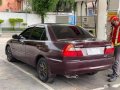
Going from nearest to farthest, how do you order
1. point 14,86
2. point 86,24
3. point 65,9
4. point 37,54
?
1. point 14,86
2. point 37,54
3. point 86,24
4. point 65,9

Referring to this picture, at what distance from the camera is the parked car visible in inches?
225

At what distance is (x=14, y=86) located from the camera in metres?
6.12

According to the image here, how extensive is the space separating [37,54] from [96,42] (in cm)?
160

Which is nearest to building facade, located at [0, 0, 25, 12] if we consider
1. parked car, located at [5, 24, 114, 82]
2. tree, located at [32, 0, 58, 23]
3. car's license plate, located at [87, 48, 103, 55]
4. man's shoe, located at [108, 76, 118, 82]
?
tree, located at [32, 0, 58, 23]

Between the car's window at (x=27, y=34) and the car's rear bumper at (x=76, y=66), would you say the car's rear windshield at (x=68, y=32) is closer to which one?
the car's rear bumper at (x=76, y=66)

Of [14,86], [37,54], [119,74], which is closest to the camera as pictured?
[14,86]

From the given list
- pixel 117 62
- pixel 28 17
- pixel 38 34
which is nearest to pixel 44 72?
pixel 38 34

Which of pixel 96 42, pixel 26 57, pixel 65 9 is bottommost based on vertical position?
pixel 26 57

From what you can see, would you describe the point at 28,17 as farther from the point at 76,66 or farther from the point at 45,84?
the point at 76,66

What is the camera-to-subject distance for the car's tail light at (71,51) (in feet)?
18.6

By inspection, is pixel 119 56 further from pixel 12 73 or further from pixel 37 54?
pixel 12 73

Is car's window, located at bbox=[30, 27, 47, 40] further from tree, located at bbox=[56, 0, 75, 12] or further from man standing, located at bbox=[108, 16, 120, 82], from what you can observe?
tree, located at bbox=[56, 0, 75, 12]

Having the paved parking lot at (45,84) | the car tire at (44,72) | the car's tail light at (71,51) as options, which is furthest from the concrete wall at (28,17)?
the car's tail light at (71,51)

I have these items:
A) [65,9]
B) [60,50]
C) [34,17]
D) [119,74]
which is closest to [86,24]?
[119,74]
